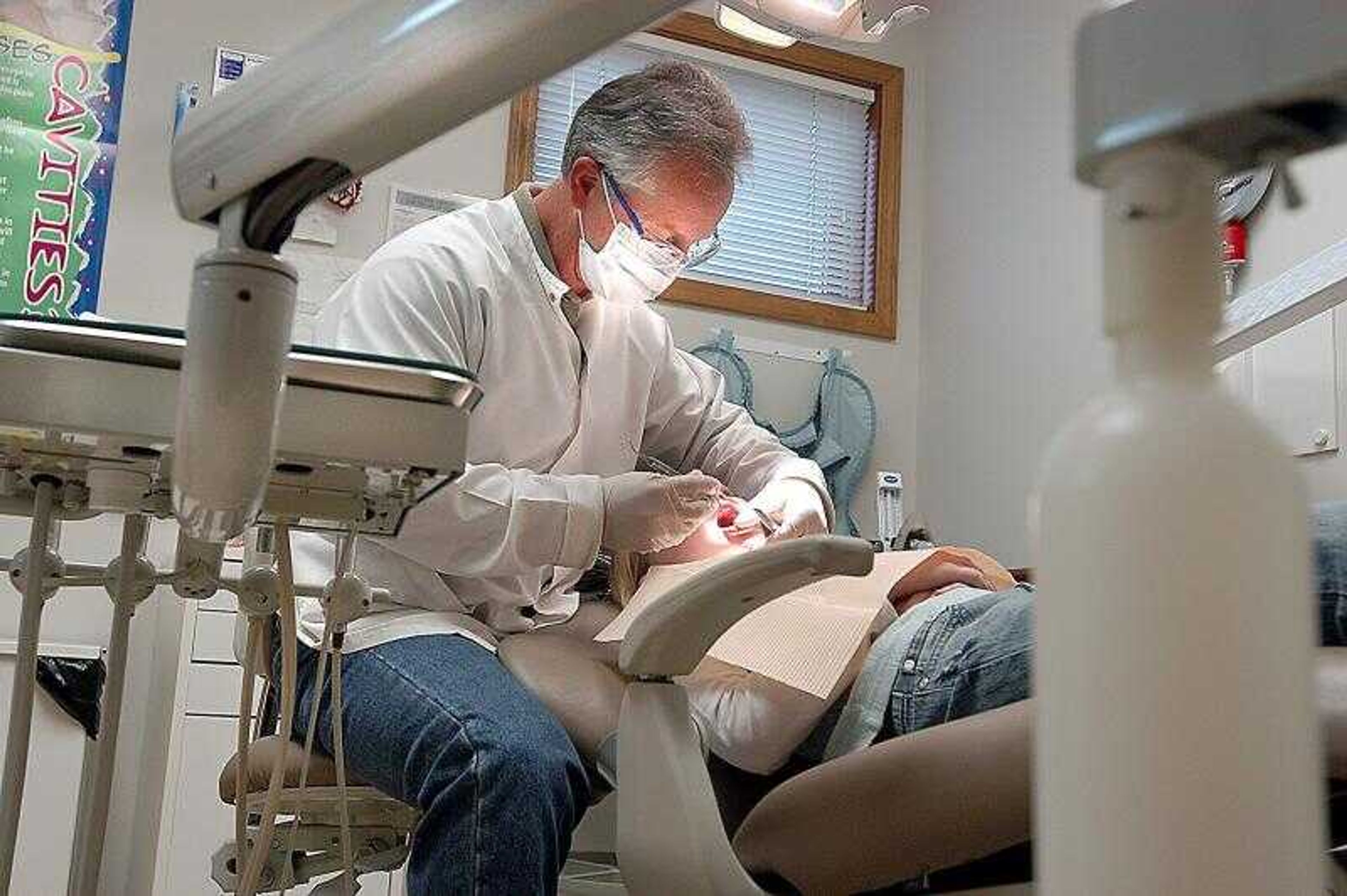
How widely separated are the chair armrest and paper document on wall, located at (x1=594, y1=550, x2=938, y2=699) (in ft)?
0.20

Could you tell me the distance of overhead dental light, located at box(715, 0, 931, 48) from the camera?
1.13 m

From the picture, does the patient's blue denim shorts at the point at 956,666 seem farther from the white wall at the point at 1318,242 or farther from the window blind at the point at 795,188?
the window blind at the point at 795,188

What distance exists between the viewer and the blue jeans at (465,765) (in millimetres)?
1074

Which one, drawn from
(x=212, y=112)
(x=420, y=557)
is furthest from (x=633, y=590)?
(x=212, y=112)

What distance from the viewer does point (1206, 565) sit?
20 centimetres

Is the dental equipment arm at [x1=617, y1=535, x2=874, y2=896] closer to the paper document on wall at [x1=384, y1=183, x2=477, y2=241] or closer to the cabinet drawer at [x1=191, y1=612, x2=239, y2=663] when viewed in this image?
the cabinet drawer at [x1=191, y1=612, x2=239, y2=663]

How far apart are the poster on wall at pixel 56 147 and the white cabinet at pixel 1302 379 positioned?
2.30m

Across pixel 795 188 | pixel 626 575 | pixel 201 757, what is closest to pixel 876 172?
pixel 795 188

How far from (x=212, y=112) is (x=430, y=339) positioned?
3.38 ft

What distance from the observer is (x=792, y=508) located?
162cm

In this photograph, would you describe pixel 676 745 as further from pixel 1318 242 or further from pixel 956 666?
pixel 1318 242

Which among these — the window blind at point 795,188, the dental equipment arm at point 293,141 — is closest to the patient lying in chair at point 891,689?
the dental equipment arm at point 293,141

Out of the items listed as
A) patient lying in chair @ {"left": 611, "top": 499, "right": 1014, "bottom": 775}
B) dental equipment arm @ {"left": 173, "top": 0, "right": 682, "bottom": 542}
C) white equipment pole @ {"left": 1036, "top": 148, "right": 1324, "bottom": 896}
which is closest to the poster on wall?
patient lying in chair @ {"left": 611, "top": 499, "right": 1014, "bottom": 775}

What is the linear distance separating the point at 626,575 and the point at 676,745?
0.58 m
